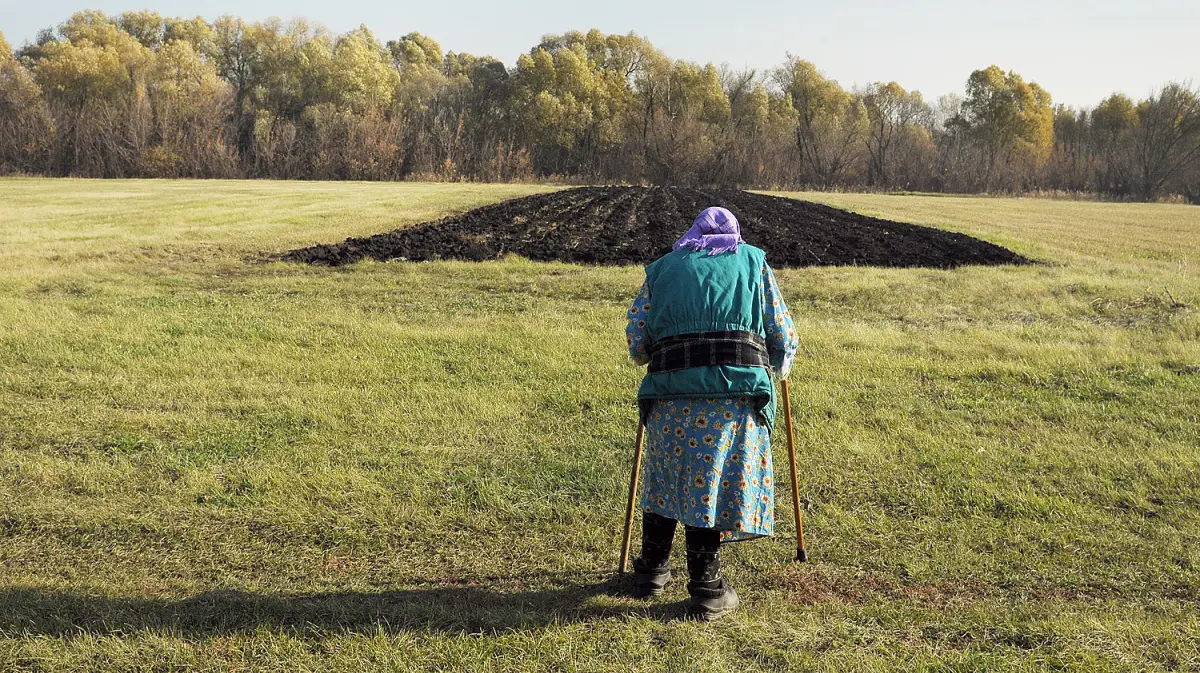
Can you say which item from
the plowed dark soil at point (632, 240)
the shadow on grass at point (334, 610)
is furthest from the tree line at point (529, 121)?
the shadow on grass at point (334, 610)

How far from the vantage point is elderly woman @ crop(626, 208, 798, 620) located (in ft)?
11.9

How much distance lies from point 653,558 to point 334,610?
4.92 ft

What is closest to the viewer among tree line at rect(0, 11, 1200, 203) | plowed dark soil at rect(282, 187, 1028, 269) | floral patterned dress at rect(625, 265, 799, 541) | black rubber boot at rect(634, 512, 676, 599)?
floral patterned dress at rect(625, 265, 799, 541)

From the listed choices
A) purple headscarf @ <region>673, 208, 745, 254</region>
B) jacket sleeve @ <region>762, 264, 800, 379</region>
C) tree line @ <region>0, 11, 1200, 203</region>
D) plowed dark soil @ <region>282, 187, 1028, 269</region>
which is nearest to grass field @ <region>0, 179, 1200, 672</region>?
jacket sleeve @ <region>762, 264, 800, 379</region>

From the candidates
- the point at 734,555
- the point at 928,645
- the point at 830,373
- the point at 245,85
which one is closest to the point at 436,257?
the point at 830,373

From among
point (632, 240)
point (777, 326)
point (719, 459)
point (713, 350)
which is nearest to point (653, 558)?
point (719, 459)

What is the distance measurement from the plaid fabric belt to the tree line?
57374mm

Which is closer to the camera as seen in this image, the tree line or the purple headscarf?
the purple headscarf

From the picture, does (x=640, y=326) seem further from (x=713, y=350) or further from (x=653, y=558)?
(x=653, y=558)

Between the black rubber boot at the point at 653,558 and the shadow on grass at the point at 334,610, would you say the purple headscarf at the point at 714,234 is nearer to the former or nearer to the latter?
the black rubber boot at the point at 653,558

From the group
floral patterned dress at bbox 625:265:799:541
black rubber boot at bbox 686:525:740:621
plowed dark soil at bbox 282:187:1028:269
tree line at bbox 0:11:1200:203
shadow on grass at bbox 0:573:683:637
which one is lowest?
shadow on grass at bbox 0:573:683:637

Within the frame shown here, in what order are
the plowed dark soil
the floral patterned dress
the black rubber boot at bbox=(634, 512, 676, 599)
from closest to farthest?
the floral patterned dress, the black rubber boot at bbox=(634, 512, 676, 599), the plowed dark soil

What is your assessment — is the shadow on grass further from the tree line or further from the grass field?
the tree line

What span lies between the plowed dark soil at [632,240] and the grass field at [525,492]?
5299mm
